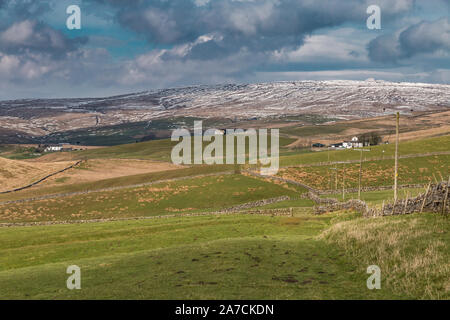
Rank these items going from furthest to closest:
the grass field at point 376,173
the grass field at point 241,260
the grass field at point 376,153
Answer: the grass field at point 376,153
the grass field at point 376,173
the grass field at point 241,260

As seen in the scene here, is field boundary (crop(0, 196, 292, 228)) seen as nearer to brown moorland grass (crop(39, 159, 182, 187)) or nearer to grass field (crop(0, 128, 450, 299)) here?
grass field (crop(0, 128, 450, 299))

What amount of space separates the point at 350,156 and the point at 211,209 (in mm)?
63466

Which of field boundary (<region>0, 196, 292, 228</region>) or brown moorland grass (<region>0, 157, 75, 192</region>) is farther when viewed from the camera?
brown moorland grass (<region>0, 157, 75, 192</region>)

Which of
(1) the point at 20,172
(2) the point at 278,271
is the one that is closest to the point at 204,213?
(2) the point at 278,271

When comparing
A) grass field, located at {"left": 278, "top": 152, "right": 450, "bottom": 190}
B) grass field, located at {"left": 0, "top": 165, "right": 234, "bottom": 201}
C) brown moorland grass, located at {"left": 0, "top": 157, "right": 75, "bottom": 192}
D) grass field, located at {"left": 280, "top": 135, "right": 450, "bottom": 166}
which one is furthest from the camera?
brown moorland grass, located at {"left": 0, "top": 157, "right": 75, "bottom": 192}

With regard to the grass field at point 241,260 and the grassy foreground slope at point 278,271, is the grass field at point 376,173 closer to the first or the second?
the grass field at point 241,260

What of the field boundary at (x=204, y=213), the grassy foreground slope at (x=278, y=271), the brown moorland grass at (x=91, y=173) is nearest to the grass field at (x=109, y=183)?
the brown moorland grass at (x=91, y=173)

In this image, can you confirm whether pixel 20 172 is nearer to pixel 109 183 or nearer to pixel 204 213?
pixel 109 183

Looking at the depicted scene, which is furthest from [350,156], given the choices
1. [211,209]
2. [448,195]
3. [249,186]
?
[448,195]

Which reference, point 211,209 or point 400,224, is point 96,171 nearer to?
point 211,209

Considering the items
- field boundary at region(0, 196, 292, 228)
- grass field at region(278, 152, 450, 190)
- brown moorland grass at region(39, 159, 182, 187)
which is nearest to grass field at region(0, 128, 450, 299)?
field boundary at region(0, 196, 292, 228)

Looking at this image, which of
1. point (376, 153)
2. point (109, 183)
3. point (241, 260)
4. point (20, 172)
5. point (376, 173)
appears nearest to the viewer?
point (241, 260)

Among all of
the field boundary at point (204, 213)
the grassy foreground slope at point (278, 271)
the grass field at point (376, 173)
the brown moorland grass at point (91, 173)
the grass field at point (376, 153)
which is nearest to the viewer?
the grassy foreground slope at point (278, 271)
